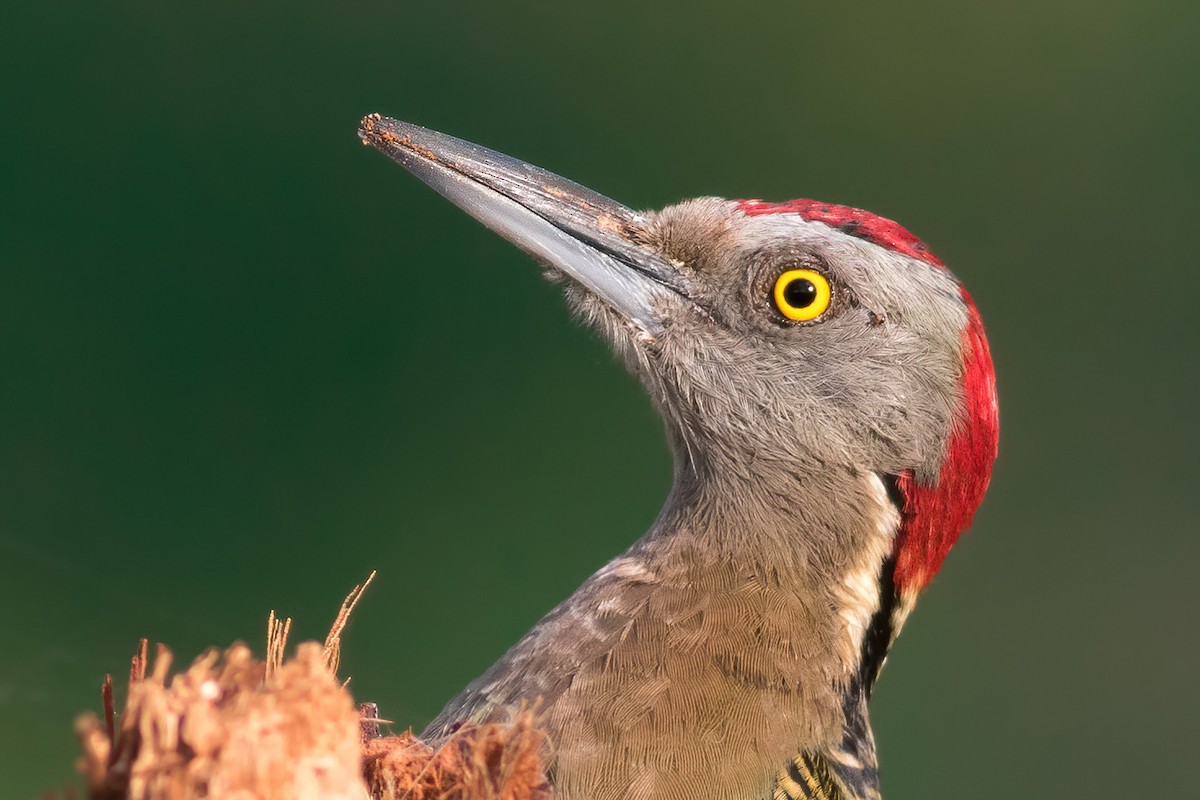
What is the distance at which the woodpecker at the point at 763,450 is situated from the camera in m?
1.32

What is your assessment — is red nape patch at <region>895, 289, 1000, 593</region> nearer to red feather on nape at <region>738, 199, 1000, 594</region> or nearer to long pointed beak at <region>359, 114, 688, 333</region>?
red feather on nape at <region>738, 199, 1000, 594</region>

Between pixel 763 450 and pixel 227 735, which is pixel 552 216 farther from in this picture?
pixel 227 735

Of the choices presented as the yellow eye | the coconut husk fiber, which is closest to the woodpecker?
the yellow eye

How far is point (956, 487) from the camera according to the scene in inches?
62.4

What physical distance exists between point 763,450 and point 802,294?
24cm

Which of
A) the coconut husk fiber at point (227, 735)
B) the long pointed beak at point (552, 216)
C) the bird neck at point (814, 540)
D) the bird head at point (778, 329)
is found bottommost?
the coconut husk fiber at point (227, 735)

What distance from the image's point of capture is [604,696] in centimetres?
125

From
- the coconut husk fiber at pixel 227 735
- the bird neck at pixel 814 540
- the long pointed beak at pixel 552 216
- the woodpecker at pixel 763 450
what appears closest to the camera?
the coconut husk fiber at pixel 227 735

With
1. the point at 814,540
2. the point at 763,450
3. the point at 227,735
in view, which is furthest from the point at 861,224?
the point at 227,735

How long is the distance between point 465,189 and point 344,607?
783 mm

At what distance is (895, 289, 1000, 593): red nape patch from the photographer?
1.56 m

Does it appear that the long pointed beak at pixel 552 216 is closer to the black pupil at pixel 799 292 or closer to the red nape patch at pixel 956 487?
the black pupil at pixel 799 292

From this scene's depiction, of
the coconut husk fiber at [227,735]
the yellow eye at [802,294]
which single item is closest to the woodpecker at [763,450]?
the yellow eye at [802,294]

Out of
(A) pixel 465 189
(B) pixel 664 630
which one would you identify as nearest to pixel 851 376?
(B) pixel 664 630
